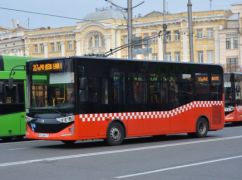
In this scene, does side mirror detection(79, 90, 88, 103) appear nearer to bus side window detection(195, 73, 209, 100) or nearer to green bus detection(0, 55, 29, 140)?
green bus detection(0, 55, 29, 140)

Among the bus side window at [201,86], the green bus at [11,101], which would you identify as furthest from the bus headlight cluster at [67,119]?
the bus side window at [201,86]

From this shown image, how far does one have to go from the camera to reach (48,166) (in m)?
13.0

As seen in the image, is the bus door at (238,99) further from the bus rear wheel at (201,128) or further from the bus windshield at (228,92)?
the bus rear wheel at (201,128)

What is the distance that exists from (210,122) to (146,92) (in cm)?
397

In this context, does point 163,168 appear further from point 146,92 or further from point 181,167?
point 146,92

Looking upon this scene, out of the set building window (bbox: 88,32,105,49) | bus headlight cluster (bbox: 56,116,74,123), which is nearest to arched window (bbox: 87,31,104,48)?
building window (bbox: 88,32,105,49)

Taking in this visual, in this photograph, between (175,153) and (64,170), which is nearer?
(64,170)

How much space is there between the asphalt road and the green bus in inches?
144

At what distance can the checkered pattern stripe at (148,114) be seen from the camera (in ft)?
58.5

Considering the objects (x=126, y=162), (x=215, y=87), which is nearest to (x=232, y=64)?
(x=215, y=87)

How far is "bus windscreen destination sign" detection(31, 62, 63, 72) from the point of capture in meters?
17.6

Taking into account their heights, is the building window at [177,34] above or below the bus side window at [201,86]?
above

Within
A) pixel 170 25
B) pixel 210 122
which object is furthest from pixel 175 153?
pixel 170 25

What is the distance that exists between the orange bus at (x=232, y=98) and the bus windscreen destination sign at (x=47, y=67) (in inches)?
633
